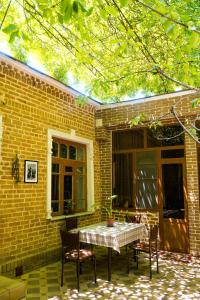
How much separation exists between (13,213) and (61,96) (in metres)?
2.97

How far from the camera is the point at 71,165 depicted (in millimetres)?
6637

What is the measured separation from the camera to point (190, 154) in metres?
6.35

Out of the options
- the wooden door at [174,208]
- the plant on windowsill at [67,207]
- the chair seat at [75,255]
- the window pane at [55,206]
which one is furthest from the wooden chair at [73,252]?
the wooden door at [174,208]

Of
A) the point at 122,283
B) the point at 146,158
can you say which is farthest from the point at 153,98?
the point at 122,283

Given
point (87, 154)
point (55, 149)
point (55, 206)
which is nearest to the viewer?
point (55, 206)

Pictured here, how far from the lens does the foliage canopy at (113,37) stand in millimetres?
1954

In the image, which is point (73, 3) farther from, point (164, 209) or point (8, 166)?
point (164, 209)

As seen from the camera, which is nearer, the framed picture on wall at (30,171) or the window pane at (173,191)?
the framed picture on wall at (30,171)

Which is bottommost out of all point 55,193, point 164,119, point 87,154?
point 55,193

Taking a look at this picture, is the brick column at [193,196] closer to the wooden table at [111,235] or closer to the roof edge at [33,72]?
the wooden table at [111,235]

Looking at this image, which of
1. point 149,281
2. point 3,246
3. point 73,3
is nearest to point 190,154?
point 149,281

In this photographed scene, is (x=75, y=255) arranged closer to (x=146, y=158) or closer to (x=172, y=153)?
(x=146, y=158)

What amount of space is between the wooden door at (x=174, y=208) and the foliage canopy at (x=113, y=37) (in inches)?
86.6

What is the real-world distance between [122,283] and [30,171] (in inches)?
106
